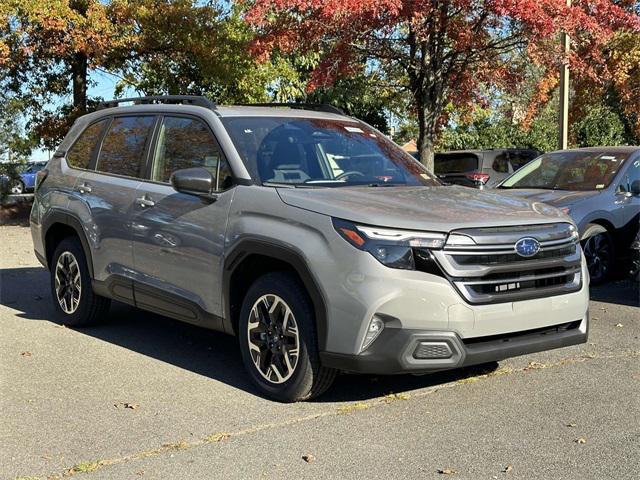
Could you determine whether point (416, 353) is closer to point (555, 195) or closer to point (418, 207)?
point (418, 207)

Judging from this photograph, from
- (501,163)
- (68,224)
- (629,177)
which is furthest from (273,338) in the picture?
(501,163)

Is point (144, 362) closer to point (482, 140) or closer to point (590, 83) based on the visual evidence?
point (590, 83)

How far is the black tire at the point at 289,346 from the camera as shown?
449cm

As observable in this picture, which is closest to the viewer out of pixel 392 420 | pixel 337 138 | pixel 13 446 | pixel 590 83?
pixel 13 446

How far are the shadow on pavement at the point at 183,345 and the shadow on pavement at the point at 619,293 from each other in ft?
10.1

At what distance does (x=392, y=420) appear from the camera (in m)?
4.43

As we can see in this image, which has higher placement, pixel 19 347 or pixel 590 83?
pixel 590 83

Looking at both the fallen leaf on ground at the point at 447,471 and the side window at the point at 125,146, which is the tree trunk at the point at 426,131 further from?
the fallen leaf on ground at the point at 447,471

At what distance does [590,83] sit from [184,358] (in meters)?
14.2

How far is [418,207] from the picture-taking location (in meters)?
4.51

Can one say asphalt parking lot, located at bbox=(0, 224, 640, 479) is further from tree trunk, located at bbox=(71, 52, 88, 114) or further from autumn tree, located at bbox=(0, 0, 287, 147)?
tree trunk, located at bbox=(71, 52, 88, 114)

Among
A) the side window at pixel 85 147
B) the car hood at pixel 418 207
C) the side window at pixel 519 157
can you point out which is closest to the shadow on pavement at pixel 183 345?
the car hood at pixel 418 207

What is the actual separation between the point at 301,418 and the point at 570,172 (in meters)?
6.01

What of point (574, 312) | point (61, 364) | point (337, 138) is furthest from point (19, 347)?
point (574, 312)
